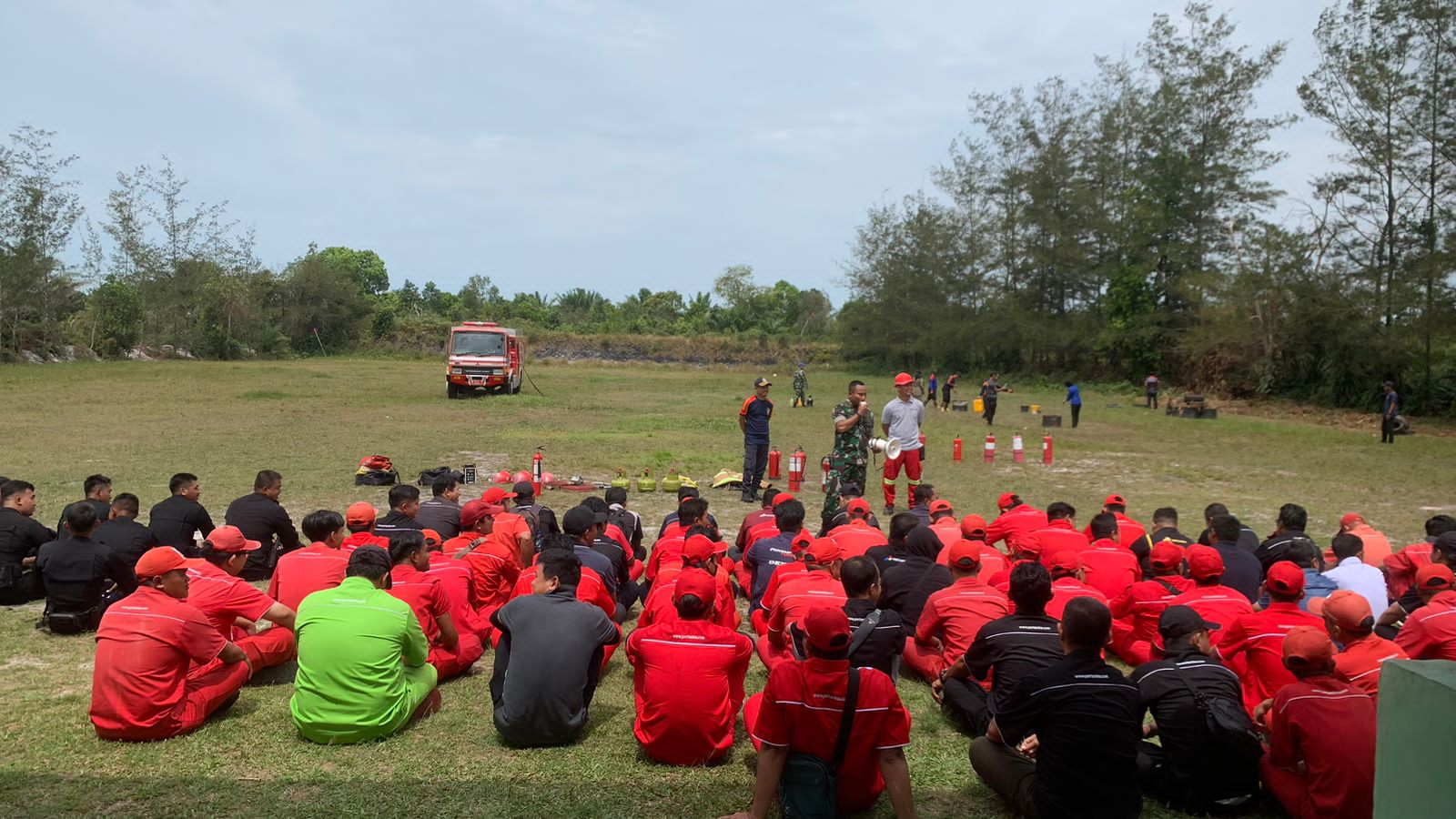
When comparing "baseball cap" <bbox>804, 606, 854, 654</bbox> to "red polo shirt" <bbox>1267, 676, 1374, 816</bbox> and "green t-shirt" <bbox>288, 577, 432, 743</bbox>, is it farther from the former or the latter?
"green t-shirt" <bbox>288, 577, 432, 743</bbox>

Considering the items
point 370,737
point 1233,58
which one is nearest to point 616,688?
point 370,737

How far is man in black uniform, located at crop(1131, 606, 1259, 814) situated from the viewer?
13.4 ft

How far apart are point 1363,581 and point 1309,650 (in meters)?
3.32

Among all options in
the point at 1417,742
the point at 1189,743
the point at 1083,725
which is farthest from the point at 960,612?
the point at 1417,742

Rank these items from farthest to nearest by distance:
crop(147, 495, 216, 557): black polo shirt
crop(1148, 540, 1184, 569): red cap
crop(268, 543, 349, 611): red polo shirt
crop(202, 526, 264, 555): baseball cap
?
crop(147, 495, 216, 557): black polo shirt
crop(1148, 540, 1184, 569): red cap
crop(268, 543, 349, 611): red polo shirt
crop(202, 526, 264, 555): baseball cap

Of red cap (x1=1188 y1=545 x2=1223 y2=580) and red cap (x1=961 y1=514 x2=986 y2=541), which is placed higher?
red cap (x1=1188 y1=545 x2=1223 y2=580)

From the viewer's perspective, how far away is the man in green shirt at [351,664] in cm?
471

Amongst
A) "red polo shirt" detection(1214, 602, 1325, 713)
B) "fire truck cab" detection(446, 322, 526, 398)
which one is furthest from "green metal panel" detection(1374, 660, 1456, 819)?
"fire truck cab" detection(446, 322, 526, 398)

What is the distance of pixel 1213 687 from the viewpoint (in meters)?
4.12

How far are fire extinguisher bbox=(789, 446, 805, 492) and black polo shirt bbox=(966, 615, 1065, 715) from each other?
31.8ft

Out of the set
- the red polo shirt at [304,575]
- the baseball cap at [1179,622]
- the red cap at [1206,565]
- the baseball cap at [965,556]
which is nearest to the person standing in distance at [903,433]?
the baseball cap at [965,556]

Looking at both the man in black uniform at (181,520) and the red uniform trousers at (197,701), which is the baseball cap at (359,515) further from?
the man in black uniform at (181,520)

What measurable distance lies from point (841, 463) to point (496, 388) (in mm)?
22880

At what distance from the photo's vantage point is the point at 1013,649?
439cm
